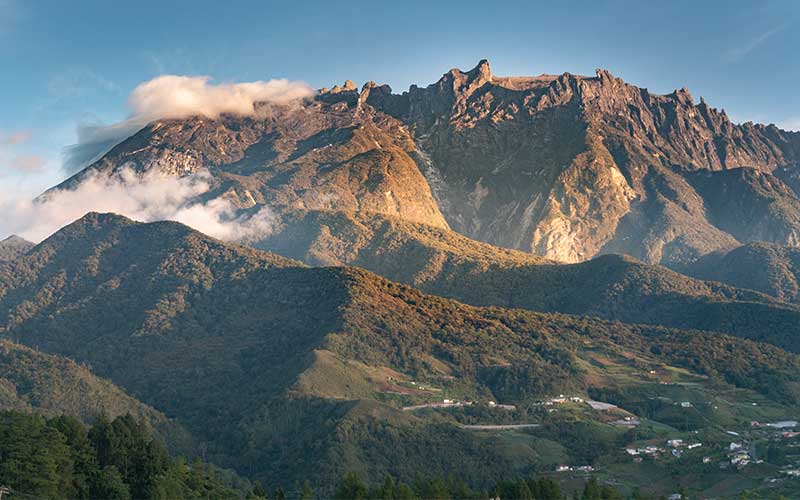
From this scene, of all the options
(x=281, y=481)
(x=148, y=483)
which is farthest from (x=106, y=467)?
(x=281, y=481)

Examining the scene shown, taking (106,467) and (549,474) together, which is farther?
(549,474)

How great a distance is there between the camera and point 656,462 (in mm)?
188500

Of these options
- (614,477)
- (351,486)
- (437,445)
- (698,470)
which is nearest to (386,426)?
(437,445)

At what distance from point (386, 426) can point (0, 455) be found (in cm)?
8244

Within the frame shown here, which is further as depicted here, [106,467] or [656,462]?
[656,462]

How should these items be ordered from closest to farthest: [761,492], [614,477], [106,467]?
[106,467] < [761,492] < [614,477]

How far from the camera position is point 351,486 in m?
130

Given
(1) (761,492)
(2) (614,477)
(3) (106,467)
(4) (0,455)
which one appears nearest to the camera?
(4) (0,455)

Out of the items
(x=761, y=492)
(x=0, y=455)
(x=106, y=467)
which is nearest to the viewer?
(x=0, y=455)

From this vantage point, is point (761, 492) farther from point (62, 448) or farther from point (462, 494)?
point (62, 448)

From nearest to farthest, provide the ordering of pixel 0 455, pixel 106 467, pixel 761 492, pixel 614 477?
pixel 0 455 < pixel 106 467 < pixel 761 492 < pixel 614 477

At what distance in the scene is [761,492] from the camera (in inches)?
6545

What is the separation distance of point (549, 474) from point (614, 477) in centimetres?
979

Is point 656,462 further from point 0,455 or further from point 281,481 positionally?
point 0,455
